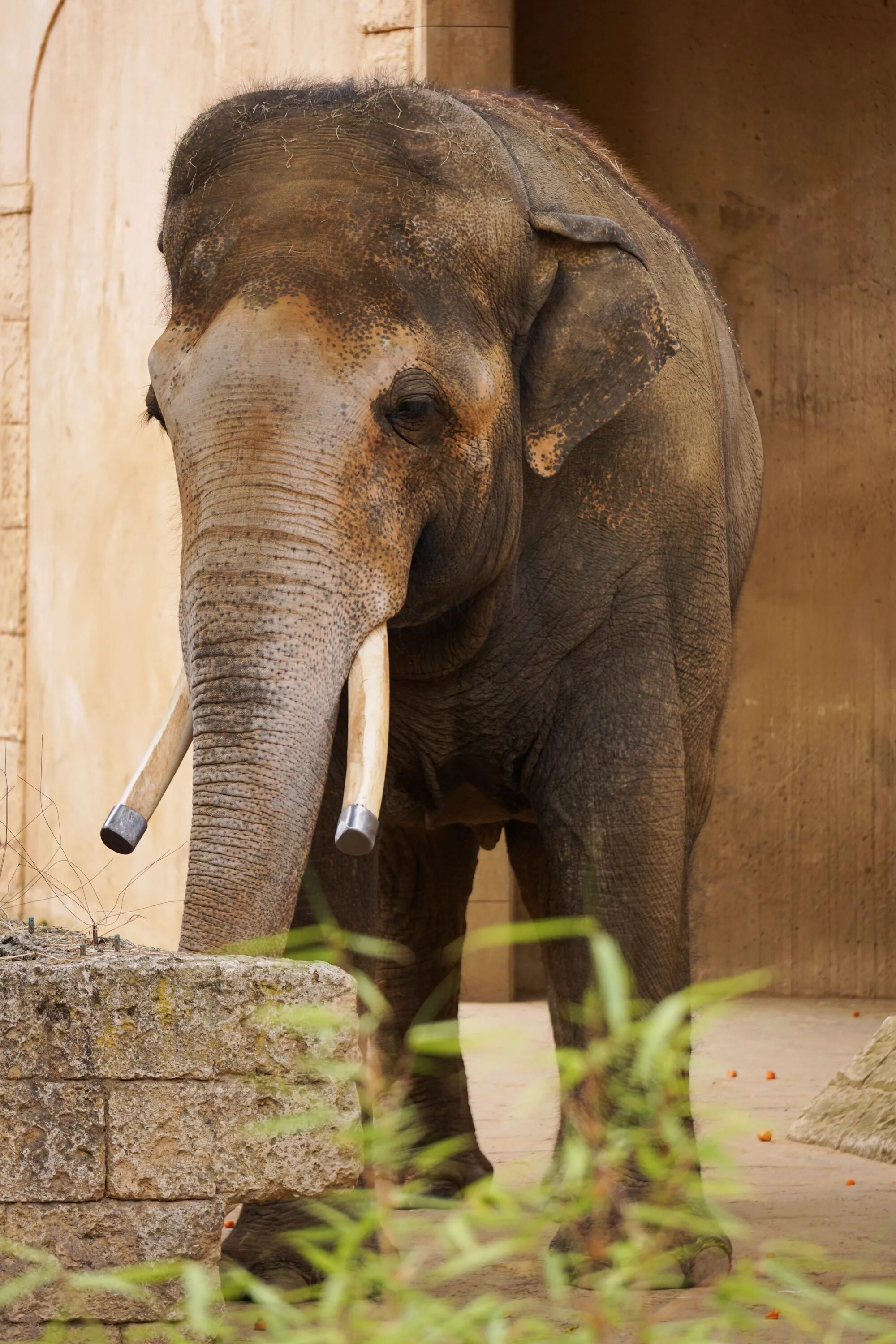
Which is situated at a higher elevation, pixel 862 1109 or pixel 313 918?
pixel 313 918

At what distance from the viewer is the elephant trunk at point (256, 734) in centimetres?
323

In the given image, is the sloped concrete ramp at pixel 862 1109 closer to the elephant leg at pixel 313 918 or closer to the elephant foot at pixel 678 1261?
the elephant foot at pixel 678 1261

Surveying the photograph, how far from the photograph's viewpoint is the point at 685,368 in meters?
4.48

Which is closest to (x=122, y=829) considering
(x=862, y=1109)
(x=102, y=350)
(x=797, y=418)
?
(x=862, y=1109)

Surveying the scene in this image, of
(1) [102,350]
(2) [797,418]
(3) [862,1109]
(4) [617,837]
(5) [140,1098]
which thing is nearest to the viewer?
(5) [140,1098]

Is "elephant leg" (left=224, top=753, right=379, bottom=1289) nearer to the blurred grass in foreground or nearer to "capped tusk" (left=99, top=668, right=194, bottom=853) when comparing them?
the blurred grass in foreground

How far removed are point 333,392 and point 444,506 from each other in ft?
1.19

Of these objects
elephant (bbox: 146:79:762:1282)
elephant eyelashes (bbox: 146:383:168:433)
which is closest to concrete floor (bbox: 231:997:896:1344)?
elephant (bbox: 146:79:762:1282)

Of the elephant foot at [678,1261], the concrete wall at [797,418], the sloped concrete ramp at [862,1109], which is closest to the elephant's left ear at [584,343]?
the elephant foot at [678,1261]

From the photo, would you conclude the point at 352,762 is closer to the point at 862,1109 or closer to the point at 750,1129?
the point at 750,1129

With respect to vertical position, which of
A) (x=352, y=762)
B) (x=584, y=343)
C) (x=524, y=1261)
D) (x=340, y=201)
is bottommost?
(x=524, y=1261)

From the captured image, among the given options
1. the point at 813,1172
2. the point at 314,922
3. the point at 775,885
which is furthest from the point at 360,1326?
the point at 775,885

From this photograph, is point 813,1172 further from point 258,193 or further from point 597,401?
point 258,193

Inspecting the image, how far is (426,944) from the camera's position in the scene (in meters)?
5.04
